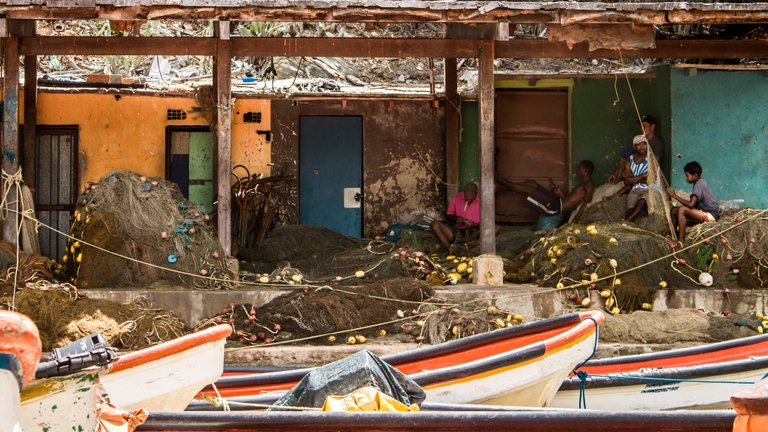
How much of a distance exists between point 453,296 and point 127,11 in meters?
5.01

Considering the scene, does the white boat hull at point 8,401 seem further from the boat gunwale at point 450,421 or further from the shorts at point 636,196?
the shorts at point 636,196

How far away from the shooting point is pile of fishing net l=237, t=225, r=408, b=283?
14.3m

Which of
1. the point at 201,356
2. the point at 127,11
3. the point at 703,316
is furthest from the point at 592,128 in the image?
the point at 201,356

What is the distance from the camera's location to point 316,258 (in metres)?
15.3

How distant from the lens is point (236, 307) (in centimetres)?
1305

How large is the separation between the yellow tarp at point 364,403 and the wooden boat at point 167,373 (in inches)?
43.0

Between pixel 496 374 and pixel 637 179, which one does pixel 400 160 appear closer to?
pixel 637 179

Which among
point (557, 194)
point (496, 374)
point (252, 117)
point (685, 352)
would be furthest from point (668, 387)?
point (252, 117)

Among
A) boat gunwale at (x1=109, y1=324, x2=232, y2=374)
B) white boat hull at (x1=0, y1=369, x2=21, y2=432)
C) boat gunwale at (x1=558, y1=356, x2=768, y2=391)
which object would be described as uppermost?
white boat hull at (x1=0, y1=369, x2=21, y2=432)

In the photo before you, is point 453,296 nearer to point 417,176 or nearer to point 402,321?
point 402,321

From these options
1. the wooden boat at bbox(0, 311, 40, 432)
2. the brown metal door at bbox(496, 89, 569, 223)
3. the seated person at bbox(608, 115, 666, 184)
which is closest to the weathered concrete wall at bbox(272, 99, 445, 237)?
the brown metal door at bbox(496, 89, 569, 223)

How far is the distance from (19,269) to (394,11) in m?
5.36

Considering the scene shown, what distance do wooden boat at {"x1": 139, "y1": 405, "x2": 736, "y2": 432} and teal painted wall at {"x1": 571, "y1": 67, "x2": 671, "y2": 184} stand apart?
446 inches

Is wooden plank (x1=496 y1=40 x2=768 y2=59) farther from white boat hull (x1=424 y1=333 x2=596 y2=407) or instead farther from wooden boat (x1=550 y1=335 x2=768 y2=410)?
white boat hull (x1=424 y1=333 x2=596 y2=407)
